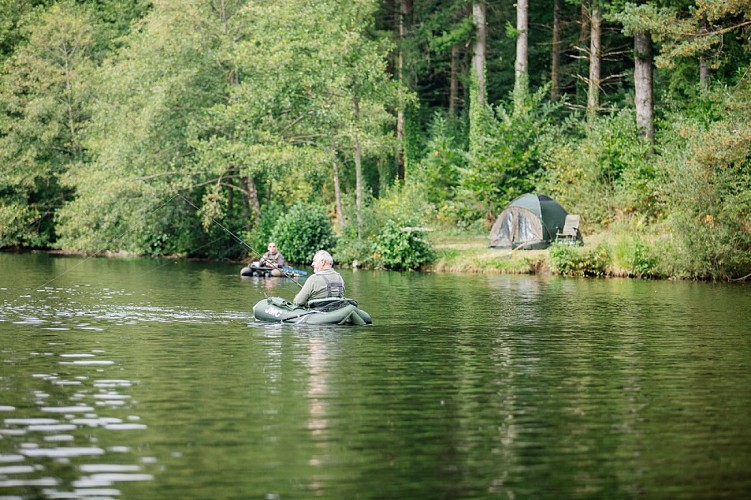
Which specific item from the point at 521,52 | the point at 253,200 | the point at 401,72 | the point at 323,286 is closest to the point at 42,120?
the point at 253,200

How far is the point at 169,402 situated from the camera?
12602 mm

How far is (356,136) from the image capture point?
43250 millimetres

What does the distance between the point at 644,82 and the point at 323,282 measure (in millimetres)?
23133

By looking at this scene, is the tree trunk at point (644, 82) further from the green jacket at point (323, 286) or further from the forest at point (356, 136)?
Result: the green jacket at point (323, 286)

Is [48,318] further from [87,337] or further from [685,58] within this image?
[685,58]

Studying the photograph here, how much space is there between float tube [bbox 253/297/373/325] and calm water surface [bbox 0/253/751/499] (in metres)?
0.25

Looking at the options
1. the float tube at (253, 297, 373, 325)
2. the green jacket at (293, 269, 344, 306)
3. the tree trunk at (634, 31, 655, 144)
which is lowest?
the float tube at (253, 297, 373, 325)

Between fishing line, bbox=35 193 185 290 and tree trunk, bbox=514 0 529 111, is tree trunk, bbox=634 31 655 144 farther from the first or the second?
fishing line, bbox=35 193 185 290

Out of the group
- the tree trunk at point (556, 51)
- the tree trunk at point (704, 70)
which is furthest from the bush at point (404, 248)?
the tree trunk at point (556, 51)

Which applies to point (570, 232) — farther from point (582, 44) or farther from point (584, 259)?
point (582, 44)

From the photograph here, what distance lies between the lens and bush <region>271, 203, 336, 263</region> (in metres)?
43.2

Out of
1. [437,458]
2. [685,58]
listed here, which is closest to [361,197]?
[685,58]

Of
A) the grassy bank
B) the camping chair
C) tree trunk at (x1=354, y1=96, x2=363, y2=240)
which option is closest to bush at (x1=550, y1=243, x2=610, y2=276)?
the grassy bank

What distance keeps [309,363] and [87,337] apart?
4711 mm
